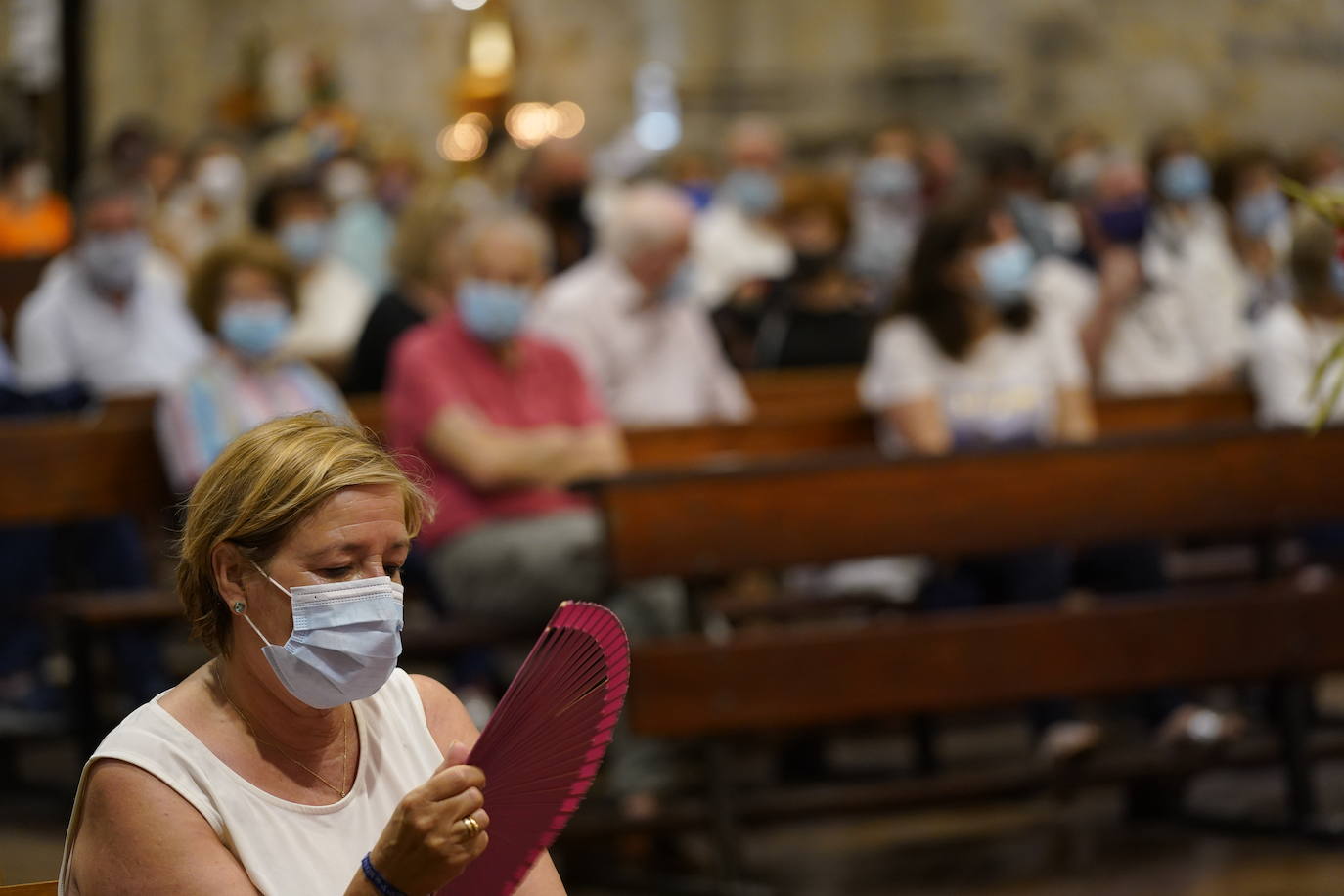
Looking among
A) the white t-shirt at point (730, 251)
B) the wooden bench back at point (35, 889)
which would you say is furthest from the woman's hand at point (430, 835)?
the white t-shirt at point (730, 251)

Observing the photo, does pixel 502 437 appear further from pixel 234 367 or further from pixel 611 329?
pixel 611 329

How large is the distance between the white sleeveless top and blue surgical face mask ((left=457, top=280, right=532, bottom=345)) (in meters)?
3.08

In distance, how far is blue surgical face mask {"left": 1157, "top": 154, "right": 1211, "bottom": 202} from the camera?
8609 mm

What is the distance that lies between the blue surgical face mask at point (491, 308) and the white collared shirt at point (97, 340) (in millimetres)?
1414

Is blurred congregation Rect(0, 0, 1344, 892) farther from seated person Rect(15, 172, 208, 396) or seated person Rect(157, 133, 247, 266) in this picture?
seated person Rect(157, 133, 247, 266)

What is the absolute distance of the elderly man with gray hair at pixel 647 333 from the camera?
6.00m

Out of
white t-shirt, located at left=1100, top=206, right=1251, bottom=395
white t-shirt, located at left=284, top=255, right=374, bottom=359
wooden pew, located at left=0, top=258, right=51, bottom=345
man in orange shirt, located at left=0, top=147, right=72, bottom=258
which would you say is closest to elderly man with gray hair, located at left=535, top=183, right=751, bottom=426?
white t-shirt, located at left=1100, top=206, right=1251, bottom=395

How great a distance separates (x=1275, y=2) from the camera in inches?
554

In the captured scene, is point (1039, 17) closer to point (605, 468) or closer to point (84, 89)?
point (84, 89)

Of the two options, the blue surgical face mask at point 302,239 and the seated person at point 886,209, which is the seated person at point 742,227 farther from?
the blue surgical face mask at point 302,239

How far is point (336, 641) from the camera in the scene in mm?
1992

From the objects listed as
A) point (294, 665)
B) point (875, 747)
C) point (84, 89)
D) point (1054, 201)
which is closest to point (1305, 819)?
point (875, 747)

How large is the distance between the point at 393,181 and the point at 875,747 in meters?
5.72

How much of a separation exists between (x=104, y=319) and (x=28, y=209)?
4775mm
